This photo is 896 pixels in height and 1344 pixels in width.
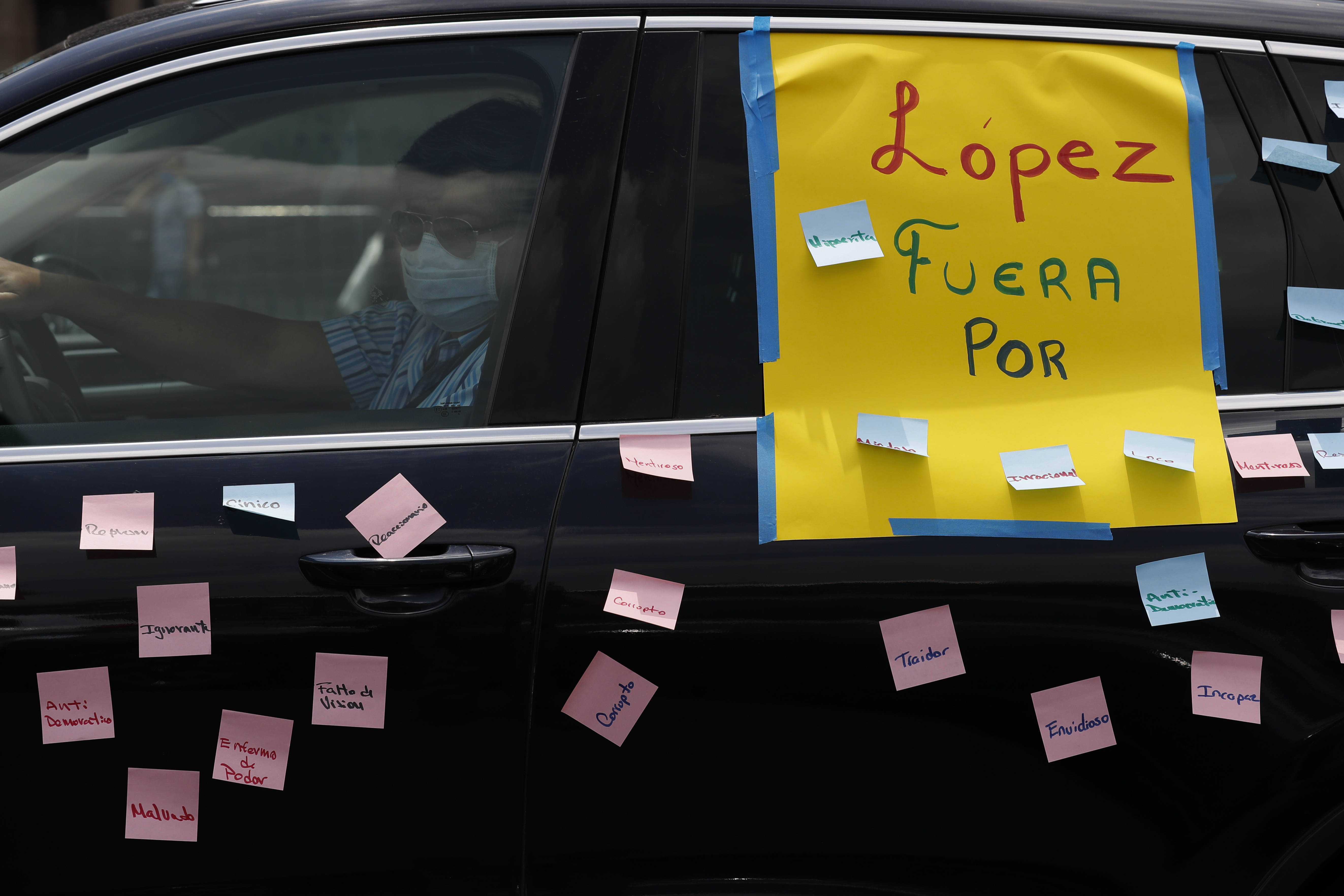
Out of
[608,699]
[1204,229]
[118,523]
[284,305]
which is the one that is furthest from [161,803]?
[1204,229]

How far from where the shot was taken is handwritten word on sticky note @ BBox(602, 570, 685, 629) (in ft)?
4.74

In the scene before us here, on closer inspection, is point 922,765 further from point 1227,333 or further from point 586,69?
point 586,69

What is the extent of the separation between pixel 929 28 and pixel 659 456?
2.48 feet

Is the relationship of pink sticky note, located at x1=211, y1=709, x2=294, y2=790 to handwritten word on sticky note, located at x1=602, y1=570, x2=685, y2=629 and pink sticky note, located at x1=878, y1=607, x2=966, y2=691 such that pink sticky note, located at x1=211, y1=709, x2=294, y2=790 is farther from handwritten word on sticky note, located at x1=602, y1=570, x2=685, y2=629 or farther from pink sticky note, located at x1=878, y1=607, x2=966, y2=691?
pink sticky note, located at x1=878, y1=607, x2=966, y2=691

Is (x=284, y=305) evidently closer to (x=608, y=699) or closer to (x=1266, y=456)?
(x=608, y=699)

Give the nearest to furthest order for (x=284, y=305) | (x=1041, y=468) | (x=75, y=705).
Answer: (x=75, y=705)
(x=1041, y=468)
(x=284, y=305)

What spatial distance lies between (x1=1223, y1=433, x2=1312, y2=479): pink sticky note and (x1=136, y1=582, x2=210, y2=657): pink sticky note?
56.8 inches

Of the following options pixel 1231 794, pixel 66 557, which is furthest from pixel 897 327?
pixel 66 557

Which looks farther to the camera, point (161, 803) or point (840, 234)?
point (840, 234)

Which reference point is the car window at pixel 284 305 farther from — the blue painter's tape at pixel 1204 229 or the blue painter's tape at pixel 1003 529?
the blue painter's tape at pixel 1204 229

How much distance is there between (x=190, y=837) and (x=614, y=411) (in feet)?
2.63

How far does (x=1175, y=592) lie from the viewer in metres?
1.49

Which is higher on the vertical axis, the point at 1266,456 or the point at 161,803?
the point at 1266,456

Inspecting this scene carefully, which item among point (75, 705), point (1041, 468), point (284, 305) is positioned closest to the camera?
point (75, 705)
